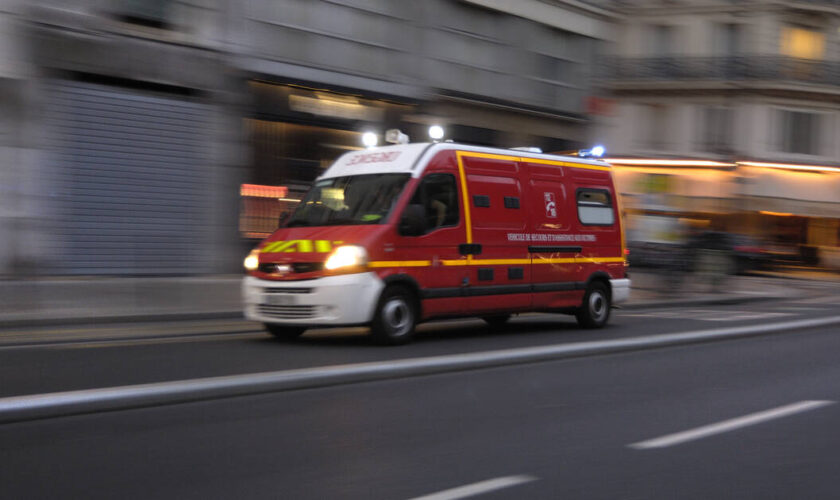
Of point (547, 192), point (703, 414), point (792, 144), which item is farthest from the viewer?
point (792, 144)

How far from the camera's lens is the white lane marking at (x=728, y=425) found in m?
5.36

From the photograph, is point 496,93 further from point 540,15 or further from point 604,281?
point 604,281

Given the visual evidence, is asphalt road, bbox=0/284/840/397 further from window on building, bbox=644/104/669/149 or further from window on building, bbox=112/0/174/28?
window on building, bbox=644/104/669/149

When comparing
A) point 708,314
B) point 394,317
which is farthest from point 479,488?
point 708,314

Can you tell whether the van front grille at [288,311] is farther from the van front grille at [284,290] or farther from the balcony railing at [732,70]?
the balcony railing at [732,70]

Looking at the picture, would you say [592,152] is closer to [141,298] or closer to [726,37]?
[141,298]

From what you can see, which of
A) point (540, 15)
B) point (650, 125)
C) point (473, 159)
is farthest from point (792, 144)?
point (473, 159)

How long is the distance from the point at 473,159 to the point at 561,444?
6061 millimetres

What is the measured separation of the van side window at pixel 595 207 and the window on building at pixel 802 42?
2953 cm

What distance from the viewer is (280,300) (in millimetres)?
9828

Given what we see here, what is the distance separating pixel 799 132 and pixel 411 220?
33251 mm

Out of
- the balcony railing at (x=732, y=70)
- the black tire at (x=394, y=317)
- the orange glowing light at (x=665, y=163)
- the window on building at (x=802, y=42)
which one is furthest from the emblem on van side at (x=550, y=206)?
the window on building at (x=802, y=42)

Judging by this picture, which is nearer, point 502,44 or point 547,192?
point 547,192

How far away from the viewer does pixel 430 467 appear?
15.4ft
